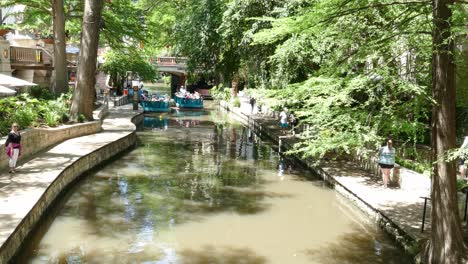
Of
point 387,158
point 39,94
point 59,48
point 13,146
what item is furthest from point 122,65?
point 387,158

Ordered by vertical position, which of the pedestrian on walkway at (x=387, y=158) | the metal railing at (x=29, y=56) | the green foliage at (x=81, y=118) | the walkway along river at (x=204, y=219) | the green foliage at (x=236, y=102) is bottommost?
the walkway along river at (x=204, y=219)

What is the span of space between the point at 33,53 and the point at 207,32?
10.8 meters

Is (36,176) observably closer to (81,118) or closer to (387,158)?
(81,118)

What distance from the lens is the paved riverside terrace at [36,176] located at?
10.00 meters

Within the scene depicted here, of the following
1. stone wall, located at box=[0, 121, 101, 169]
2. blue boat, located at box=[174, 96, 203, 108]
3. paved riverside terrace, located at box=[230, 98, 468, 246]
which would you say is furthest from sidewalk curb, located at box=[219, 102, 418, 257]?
blue boat, located at box=[174, 96, 203, 108]

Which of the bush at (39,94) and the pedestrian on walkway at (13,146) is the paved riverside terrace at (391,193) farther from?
the bush at (39,94)

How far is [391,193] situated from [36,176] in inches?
397

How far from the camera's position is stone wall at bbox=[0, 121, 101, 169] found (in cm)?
1554

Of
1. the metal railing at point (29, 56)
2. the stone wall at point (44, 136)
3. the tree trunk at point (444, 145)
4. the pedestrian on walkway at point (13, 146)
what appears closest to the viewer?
the tree trunk at point (444, 145)

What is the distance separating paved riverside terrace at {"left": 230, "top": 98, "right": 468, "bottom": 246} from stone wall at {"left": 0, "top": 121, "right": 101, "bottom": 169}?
10.2m

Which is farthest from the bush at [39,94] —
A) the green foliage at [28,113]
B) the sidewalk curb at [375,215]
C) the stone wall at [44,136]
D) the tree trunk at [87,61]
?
the sidewalk curb at [375,215]

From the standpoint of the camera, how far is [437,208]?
890 centimetres

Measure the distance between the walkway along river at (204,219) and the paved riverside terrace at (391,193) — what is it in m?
0.47

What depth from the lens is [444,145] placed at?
873 cm
